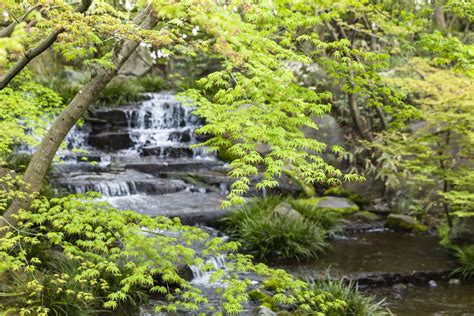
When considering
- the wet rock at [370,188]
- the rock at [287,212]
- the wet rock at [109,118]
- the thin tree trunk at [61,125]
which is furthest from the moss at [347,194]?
the thin tree trunk at [61,125]

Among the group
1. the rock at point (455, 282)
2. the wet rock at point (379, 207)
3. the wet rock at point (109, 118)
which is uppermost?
the wet rock at point (109, 118)

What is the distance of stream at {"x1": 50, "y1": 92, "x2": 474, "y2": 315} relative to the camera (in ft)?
27.0

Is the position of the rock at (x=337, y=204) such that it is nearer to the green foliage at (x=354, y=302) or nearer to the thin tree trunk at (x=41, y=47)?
the green foliage at (x=354, y=302)

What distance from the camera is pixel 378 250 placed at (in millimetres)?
9883

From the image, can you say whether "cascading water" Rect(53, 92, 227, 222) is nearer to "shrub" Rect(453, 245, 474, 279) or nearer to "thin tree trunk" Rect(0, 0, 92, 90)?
"thin tree trunk" Rect(0, 0, 92, 90)

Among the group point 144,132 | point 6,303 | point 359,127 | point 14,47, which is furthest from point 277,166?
point 144,132

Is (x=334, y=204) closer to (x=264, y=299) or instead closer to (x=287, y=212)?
(x=287, y=212)

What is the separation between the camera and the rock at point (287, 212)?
10195 mm

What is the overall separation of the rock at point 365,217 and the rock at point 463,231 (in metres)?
2.43

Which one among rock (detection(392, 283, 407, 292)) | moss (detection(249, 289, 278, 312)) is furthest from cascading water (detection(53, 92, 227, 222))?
rock (detection(392, 283, 407, 292))

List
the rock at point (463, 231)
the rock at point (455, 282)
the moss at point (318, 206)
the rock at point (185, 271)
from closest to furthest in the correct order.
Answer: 1. the rock at point (185, 271)
2. the rock at point (455, 282)
3. the rock at point (463, 231)
4. the moss at point (318, 206)

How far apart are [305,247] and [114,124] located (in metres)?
9.77

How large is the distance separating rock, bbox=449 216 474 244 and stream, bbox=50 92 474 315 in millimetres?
439

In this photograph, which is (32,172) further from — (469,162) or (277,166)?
(469,162)
